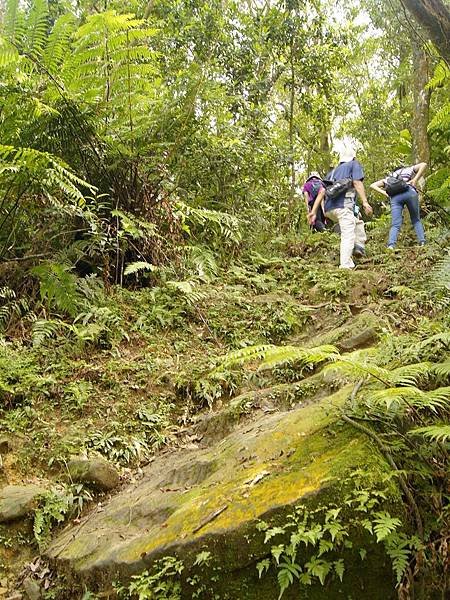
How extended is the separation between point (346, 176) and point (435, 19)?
3.55 meters

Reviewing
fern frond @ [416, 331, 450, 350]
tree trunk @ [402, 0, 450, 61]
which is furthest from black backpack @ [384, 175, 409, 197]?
fern frond @ [416, 331, 450, 350]

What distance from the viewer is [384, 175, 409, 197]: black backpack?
26.2 ft

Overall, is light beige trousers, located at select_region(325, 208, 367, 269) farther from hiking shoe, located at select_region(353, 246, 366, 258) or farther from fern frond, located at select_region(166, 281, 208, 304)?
fern frond, located at select_region(166, 281, 208, 304)

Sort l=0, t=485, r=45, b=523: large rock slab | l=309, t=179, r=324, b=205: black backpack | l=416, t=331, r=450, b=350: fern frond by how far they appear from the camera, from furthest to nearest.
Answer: l=309, t=179, r=324, b=205: black backpack → l=0, t=485, r=45, b=523: large rock slab → l=416, t=331, r=450, b=350: fern frond

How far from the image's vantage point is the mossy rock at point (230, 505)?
2297 millimetres

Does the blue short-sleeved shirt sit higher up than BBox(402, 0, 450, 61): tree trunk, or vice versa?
BBox(402, 0, 450, 61): tree trunk

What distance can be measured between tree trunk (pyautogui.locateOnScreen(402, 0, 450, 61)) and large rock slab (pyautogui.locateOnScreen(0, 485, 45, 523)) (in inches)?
177

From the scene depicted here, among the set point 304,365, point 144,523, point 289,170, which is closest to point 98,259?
point 304,365

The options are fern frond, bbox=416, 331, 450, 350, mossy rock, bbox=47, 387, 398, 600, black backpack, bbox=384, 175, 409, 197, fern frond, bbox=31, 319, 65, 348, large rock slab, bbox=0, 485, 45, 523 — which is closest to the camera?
mossy rock, bbox=47, 387, 398, 600

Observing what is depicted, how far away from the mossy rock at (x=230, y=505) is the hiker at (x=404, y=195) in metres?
5.69

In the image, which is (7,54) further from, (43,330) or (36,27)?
(43,330)

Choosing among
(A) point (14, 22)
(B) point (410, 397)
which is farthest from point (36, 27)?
(B) point (410, 397)

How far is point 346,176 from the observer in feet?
25.4

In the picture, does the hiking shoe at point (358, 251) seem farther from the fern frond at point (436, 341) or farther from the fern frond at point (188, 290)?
the fern frond at point (436, 341)
